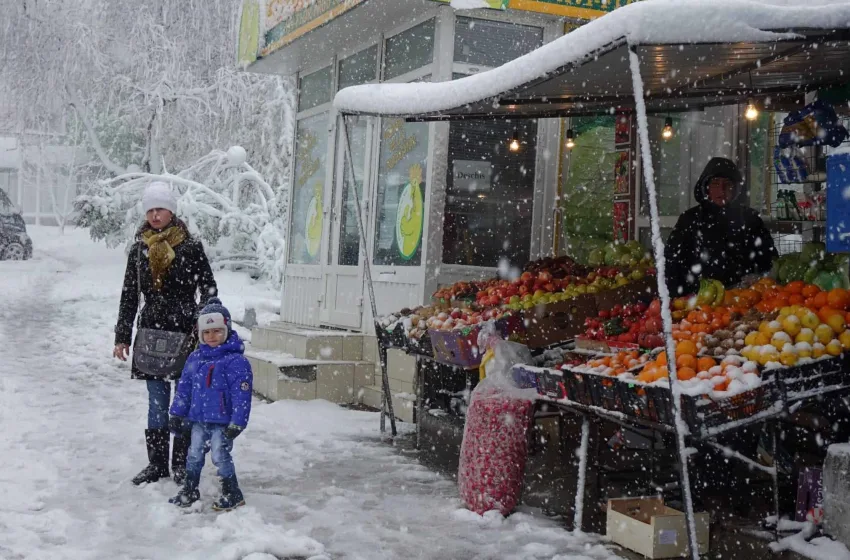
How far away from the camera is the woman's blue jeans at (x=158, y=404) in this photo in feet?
20.0

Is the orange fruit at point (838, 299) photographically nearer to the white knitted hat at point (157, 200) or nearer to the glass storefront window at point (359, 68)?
the white knitted hat at point (157, 200)

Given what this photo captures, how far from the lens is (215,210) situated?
849 inches

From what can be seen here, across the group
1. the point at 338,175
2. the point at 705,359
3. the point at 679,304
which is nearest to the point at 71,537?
the point at 705,359

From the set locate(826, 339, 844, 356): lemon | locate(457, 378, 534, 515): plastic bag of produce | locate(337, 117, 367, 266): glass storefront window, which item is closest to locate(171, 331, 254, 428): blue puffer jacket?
locate(457, 378, 534, 515): plastic bag of produce

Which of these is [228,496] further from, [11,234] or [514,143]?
[11,234]

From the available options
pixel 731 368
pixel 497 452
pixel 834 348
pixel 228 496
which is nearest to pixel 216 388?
pixel 228 496

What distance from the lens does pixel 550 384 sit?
5445 millimetres

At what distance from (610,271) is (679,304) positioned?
1122mm

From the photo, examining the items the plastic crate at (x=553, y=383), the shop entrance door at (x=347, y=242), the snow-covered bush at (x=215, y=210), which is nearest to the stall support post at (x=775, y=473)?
the plastic crate at (x=553, y=383)

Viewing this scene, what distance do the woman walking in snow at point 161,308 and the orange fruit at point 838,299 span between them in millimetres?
3740

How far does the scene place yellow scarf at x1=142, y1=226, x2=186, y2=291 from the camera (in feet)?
19.8

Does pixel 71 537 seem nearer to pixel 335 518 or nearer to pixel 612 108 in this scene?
pixel 335 518

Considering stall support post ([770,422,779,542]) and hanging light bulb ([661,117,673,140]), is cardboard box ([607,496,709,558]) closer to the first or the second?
stall support post ([770,422,779,542])

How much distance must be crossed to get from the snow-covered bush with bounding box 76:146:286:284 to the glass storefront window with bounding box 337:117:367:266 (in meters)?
9.95
